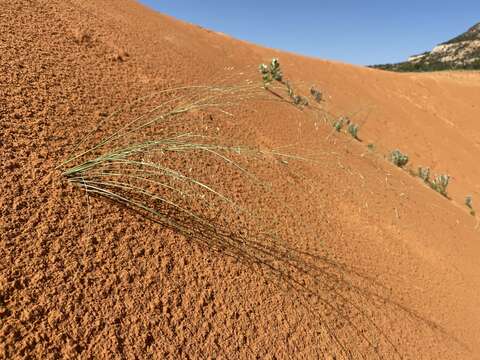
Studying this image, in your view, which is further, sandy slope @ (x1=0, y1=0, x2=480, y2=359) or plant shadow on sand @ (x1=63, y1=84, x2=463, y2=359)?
plant shadow on sand @ (x1=63, y1=84, x2=463, y2=359)

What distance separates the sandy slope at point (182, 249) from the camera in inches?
47.6

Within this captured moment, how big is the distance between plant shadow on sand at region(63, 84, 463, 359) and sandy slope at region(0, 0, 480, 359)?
0.05 ft

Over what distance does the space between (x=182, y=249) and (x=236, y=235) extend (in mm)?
333

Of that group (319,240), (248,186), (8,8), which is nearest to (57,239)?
(248,186)

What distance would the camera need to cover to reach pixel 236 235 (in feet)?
5.93

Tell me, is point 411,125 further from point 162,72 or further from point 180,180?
point 180,180

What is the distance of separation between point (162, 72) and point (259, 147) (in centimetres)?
98

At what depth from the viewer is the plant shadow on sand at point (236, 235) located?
1.60 meters

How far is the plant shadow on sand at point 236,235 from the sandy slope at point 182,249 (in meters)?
0.01

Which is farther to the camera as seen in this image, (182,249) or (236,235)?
(236,235)

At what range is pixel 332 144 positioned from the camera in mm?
3877

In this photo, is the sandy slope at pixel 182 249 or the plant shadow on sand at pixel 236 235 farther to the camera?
the plant shadow on sand at pixel 236 235

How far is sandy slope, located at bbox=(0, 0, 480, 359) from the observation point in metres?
1.21

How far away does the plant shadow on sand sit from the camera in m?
1.60
